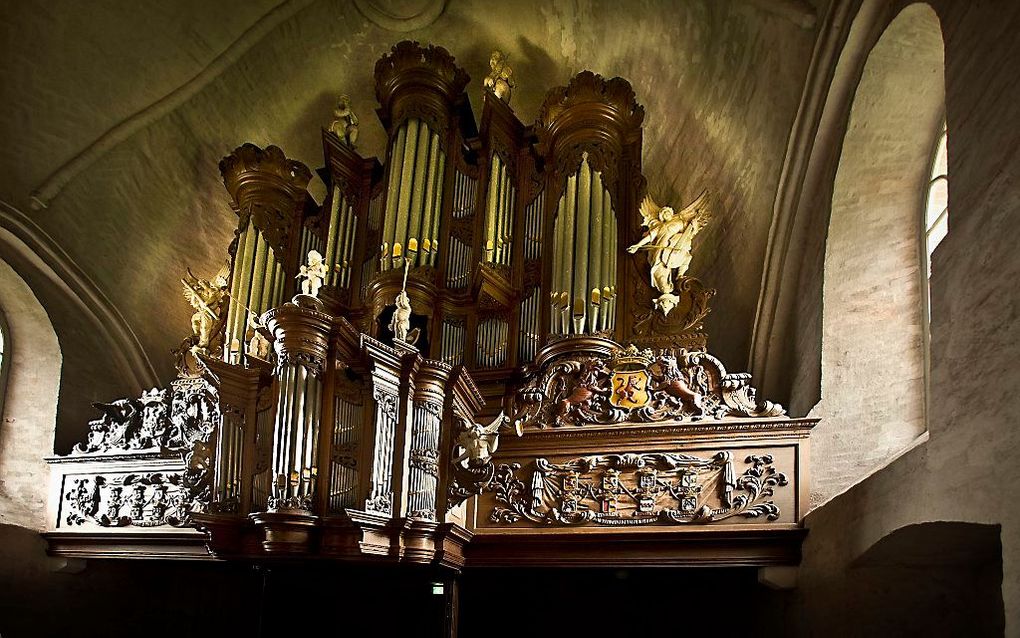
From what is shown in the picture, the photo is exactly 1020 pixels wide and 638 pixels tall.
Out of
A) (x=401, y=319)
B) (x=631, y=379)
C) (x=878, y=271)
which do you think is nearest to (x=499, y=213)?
(x=401, y=319)

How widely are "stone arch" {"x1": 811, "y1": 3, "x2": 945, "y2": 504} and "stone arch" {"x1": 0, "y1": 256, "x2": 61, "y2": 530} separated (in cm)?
740

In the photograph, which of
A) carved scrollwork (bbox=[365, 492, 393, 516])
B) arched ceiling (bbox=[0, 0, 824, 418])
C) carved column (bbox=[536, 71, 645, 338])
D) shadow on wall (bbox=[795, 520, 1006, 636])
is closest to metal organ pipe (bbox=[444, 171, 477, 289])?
carved column (bbox=[536, 71, 645, 338])

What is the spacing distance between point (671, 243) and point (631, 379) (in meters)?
1.53

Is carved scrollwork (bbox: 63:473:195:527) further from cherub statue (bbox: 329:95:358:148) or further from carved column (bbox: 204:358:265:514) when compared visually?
cherub statue (bbox: 329:95:358:148)

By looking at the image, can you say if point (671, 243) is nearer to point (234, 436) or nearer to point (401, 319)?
point (401, 319)

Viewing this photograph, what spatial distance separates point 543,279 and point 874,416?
3335 millimetres

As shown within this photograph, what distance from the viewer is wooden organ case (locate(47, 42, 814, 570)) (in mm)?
7027

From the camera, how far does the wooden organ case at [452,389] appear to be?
703cm

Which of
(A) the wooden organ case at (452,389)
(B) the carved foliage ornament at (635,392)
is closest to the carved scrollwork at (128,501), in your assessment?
(A) the wooden organ case at (452,389)

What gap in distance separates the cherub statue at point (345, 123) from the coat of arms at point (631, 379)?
521cm

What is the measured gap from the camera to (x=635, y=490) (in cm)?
793

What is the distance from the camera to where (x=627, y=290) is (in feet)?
30.9

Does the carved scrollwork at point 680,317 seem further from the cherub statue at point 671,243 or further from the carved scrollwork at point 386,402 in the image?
the carved scrollwork at point 386,402

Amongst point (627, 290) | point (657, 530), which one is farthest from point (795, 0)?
point (657, 530)
